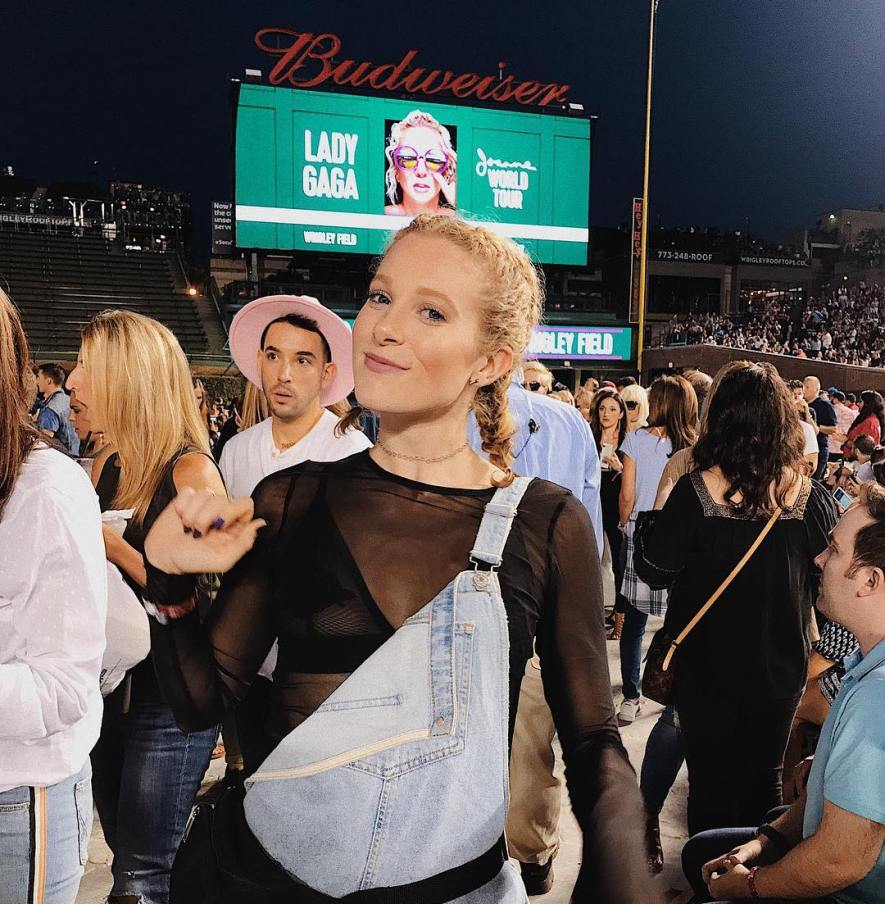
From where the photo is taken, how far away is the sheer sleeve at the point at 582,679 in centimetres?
109

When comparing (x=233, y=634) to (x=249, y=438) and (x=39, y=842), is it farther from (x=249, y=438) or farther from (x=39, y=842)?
(x=249, y=438)

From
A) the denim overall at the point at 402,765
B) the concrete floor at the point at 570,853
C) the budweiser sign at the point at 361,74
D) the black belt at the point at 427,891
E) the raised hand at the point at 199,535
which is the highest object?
the budweiser sign at the point at 361,74

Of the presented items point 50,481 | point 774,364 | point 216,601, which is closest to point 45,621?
point 50,481

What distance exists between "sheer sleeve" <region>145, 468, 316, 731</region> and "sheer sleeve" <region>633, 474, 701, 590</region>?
5.93 feet

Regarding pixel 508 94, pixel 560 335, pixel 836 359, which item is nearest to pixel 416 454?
pixel 560 335

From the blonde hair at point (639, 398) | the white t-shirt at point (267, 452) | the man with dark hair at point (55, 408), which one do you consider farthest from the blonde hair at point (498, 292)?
the man with dark hair at point (55, 408)

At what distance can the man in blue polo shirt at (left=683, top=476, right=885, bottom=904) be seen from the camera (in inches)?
69.3

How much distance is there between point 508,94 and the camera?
72.8 feet

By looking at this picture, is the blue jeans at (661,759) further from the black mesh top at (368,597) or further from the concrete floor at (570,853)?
the black mesh top at (368,597)

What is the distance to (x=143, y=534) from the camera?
2217mm

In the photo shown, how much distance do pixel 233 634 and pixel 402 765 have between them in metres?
0.39

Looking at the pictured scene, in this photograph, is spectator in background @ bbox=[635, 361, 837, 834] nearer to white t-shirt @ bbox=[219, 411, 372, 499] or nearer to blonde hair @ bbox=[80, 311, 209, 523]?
white t-shirt @ bbox=[219, 411, 372, 499]

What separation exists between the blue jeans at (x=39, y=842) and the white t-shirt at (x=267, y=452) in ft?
4.90

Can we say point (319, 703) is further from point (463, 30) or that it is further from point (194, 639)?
point (463, 30)
